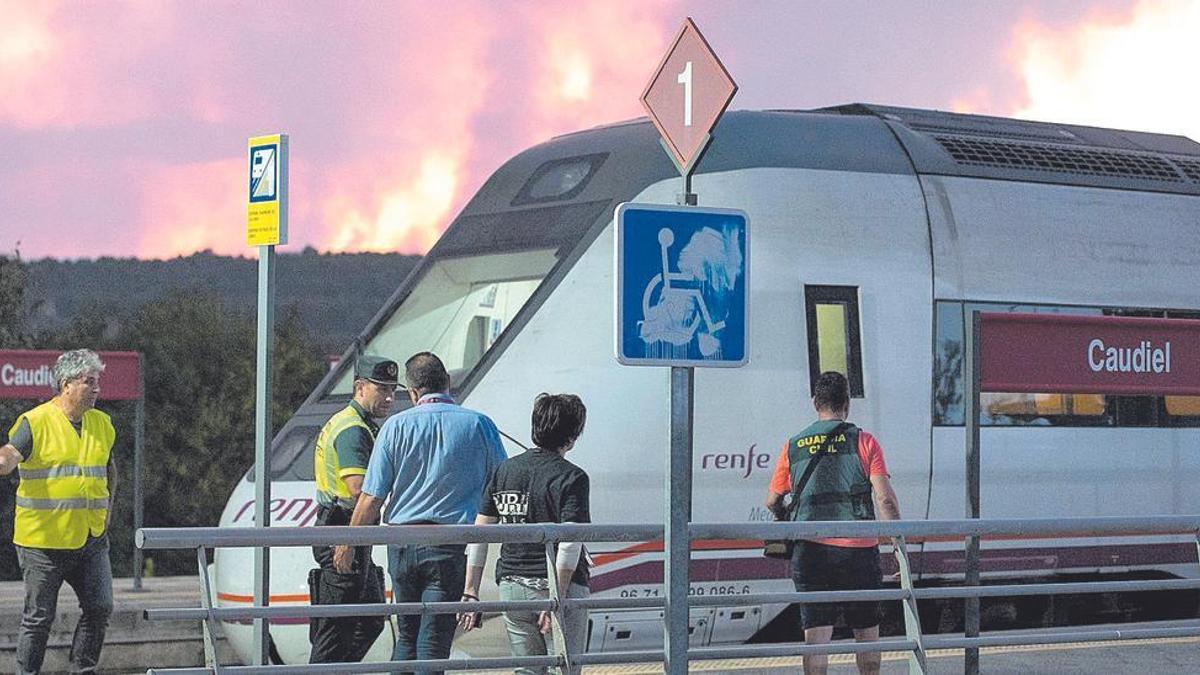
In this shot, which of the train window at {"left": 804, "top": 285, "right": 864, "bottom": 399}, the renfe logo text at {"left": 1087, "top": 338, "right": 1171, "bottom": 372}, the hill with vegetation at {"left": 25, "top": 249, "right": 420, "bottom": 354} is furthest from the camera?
the hill with vegetation at {"left": 25, "top": 249, "right": 420, "bottom": 354}

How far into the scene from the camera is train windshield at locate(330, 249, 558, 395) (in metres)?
12.3

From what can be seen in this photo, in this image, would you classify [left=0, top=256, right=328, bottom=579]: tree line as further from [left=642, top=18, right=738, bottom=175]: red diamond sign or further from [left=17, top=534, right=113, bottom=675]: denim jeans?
[left=642, top=18, right=738, bottom=175]: red diamond sign

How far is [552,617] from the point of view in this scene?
8000 millimetres

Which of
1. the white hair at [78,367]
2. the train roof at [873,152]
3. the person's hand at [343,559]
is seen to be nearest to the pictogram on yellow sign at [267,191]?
the white hair at [78,367]

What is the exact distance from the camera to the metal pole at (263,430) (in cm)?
939

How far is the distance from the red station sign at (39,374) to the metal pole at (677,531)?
35.2 feet

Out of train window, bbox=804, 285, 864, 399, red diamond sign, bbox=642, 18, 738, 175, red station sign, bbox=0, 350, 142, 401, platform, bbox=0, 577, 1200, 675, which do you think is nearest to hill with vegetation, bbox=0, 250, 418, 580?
red station sign, bbox=0, 350, 142, 401

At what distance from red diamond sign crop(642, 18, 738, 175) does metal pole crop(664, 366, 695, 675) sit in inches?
42.7

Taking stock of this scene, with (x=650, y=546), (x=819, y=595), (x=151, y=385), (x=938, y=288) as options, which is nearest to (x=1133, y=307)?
(x=938, y=288)

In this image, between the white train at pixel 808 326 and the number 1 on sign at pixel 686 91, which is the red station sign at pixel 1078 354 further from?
the number 1 on sign at pixel 686 91

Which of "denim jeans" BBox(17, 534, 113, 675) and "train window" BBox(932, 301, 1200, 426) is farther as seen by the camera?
"train window" BBox(932, 301, 1200, 426)

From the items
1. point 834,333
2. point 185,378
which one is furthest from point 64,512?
point 185,378

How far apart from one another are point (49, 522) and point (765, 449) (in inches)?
166

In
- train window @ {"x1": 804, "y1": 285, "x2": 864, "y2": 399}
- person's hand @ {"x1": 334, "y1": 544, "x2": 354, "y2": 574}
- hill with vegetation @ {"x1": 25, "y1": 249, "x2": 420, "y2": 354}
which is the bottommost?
person's hand @ {"x1": 334, "y1": 544, "x2": 354, "y2": 574}
